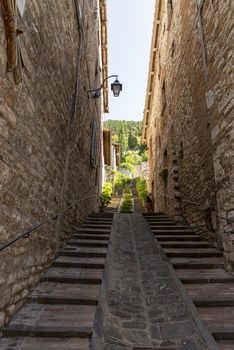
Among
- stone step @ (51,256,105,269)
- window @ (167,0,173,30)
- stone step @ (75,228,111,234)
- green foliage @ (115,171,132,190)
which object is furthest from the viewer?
green foliage @ (115,171,132,190)

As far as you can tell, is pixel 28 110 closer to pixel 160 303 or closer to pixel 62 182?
pixel 62 182

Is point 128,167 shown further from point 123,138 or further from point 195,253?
point 195,253

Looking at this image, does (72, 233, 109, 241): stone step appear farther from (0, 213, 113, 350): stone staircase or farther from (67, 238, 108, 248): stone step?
(0, 213, 113, 350): stone staircase

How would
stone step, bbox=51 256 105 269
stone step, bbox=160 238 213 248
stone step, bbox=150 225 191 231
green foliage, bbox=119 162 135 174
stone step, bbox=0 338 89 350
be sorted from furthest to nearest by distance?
green foliage, bbox=119 162 135 174
stone step, bbox=150 225 191 231
stone step, bbox=160 238 213 248
stone step, bbox=51 256 105 269
stone step, bbox=0 338 89 350

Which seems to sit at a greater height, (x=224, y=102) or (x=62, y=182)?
(x=224, y=102)

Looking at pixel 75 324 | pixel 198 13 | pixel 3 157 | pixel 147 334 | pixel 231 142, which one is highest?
pixel 198 13

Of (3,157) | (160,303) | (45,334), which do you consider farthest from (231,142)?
(45,334)

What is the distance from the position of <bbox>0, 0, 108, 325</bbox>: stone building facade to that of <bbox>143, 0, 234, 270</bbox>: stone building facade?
2.78 metres

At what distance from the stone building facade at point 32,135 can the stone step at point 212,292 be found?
6.94 feet

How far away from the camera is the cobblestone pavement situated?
2.72m

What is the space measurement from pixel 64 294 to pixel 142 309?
3.41ft

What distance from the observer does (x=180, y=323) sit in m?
3.06

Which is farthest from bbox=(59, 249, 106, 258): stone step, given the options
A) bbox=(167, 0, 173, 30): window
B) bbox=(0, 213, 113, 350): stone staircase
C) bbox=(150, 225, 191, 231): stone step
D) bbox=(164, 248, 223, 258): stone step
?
bbox=(167, 0, 173, 30): window

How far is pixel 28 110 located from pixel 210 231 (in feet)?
14.2
